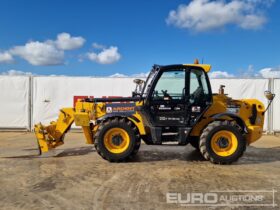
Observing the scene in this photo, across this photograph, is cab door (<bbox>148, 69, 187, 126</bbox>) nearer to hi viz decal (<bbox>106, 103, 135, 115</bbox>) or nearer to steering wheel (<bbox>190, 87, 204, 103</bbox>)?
steering wheel (<bbox>190, 87, 204, 103</bbox>)

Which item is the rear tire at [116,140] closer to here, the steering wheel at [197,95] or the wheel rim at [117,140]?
the wheel rim at [117,140]

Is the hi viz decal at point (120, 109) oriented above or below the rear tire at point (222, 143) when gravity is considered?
above

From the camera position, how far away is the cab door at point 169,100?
835 cm

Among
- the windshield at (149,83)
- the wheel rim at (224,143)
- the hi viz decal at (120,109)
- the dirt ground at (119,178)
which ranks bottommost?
the dirt ground at (119,178)

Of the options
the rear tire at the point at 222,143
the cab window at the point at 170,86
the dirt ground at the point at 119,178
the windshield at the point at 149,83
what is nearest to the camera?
the dirt ground at the point at 119,178

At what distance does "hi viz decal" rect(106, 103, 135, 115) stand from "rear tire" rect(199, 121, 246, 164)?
5.91 feet

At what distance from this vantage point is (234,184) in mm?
6309

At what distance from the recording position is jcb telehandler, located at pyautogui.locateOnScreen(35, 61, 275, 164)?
816 cm

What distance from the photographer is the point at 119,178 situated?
6.66 m

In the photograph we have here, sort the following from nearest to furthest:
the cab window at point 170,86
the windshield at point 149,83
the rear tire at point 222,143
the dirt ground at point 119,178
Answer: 1. the dirt ground at point 119,178
2. the rear tire at point 222,143
3. the cab window at point 170,86
4. the windshield at point 149,83

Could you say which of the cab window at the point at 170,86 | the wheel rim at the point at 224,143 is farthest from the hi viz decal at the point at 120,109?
the wheel rim at the point at 224,143

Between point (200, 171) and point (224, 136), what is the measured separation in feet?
4.32

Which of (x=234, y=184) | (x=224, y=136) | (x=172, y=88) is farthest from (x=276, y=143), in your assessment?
(x=234, y=184)

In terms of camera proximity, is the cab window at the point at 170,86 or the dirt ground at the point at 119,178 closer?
the dirt ground at the point at 119,178
